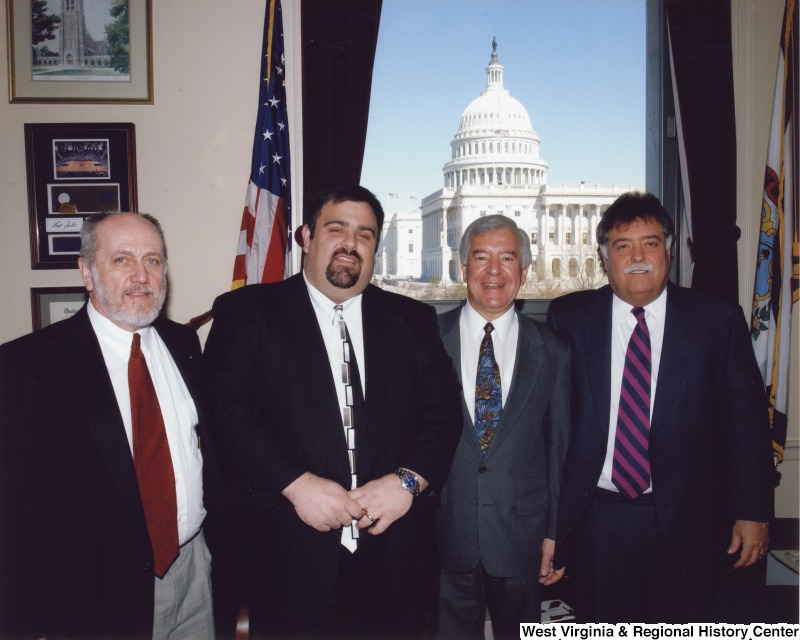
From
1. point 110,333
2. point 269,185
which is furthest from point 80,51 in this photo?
point 110,333

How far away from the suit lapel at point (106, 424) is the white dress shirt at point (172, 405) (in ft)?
0.18

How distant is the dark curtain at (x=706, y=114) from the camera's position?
9.68 ft

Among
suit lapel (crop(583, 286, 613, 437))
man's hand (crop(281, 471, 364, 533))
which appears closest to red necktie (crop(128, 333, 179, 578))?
man's hand (crop(281, 471, 364, 533))

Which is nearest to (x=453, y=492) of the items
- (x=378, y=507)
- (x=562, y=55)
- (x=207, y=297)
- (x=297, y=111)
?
(x=378, y=507)

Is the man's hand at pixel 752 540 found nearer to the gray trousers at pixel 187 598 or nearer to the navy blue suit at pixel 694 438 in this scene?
the navy blue suit at pixel 694 438

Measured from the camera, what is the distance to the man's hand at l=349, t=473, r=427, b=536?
1447 mm

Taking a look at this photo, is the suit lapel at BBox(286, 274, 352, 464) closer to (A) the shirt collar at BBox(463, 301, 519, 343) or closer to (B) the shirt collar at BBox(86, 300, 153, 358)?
(B) the shirt collar at BBox(86, 300, 153, 358)

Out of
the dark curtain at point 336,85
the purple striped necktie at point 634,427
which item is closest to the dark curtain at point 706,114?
the purple striped necktie at point 634,427

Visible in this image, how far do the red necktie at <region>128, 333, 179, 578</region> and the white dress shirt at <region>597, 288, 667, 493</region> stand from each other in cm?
133

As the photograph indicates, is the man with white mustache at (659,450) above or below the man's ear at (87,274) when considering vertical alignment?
below

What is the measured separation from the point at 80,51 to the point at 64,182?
2.08 feet

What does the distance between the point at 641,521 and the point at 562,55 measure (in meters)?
2.72

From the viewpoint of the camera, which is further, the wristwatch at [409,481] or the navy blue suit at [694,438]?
the navy blue suit at [694,438]

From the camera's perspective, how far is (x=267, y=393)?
4.92 ft
